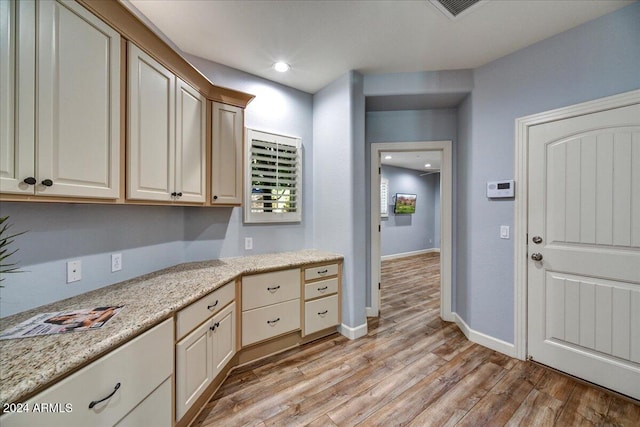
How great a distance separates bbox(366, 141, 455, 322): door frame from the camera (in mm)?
2982

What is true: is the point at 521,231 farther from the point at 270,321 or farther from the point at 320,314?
the point at 270,321

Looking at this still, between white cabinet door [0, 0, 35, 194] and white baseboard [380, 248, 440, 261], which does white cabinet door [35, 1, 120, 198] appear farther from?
white baseboard [380, 248, 440, 261]

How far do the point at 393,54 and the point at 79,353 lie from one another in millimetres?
2908

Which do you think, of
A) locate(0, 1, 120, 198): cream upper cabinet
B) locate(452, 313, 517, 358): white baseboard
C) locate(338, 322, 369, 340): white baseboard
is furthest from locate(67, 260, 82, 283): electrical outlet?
locate(452, 313, 517, 358): white baseboard

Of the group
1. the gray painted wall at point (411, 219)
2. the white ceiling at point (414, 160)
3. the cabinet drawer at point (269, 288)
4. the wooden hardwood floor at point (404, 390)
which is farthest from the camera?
the gray painted wall at point (411, 219)

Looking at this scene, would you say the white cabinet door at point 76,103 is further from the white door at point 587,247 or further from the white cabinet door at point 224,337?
the white door at point 587,247

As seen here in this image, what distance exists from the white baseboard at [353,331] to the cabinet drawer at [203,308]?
4.31 feet

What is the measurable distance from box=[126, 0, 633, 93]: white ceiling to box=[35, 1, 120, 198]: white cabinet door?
0.78m

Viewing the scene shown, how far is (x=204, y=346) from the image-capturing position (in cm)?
160

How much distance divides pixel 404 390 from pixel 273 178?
2253mm

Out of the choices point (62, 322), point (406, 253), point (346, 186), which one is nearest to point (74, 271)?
point (62, 322)

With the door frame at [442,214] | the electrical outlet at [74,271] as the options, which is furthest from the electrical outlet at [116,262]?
the door frame at [442,214]

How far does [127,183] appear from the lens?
56.3 inches

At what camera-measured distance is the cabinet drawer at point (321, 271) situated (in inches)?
95.0
